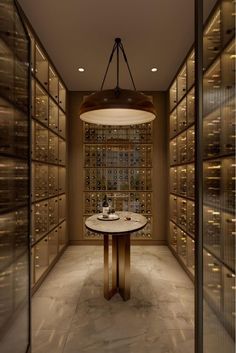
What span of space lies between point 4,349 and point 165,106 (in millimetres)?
4158

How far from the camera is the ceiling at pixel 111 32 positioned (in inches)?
87.5

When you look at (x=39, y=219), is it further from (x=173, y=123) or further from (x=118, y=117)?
(x=173, y=123)

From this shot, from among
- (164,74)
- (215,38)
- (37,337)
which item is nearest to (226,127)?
(215,38)

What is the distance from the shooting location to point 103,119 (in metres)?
2.69

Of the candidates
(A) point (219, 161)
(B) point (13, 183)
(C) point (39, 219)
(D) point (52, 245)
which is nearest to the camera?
(A) point (219, 161)

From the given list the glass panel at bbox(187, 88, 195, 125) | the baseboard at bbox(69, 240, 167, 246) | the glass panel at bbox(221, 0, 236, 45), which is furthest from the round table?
the baseboard at bbox(69, 240, 167, 246)

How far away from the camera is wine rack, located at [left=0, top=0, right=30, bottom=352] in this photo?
1.47 meters

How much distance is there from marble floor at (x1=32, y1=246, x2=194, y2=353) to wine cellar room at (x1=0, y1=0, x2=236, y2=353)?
0.01 m

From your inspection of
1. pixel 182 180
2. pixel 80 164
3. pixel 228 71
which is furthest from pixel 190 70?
pixel 80 164

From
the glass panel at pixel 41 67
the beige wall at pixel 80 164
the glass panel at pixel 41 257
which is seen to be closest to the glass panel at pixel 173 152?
the beige wall at pixel 80 164

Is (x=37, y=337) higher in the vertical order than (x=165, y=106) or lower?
lower

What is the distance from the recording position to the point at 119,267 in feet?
8.38

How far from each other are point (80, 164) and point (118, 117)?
198 cm

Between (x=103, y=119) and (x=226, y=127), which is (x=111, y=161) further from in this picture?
(x=226, y=127)
